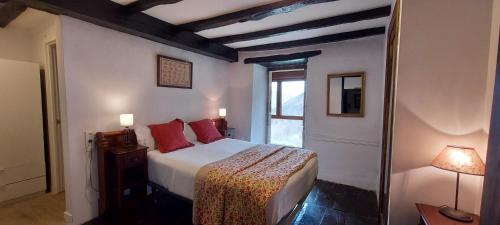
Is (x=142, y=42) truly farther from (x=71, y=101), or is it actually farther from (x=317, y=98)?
(x=317, y=98)

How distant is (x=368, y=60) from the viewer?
3.34 metres

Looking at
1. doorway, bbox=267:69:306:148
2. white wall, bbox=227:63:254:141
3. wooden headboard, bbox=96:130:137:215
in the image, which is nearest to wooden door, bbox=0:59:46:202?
wooden headboard, bbox=96:130:137:215

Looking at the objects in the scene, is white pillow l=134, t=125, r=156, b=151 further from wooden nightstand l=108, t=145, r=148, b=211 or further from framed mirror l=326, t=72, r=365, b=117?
framed mirror l=326, t=72, r=365, b=117

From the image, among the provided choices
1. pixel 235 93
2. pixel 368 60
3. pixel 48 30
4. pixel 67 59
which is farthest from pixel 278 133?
pixel 48 30

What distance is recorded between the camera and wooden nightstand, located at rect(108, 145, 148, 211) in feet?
7.59

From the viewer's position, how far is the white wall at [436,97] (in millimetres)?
1342

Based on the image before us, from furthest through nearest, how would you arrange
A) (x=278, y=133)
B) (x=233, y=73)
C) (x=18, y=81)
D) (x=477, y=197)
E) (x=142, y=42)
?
(x=278, y=133)
(x=233, y=73)
(x=142, y=42)
(x=18, y=81)
(x=477, y=197)

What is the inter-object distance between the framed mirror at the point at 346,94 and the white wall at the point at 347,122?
76 mm

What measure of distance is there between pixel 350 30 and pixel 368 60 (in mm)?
568

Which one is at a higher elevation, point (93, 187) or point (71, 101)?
point (71, 101)

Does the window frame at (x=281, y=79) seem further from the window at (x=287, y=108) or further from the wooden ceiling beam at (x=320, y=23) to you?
the wooden ceiling beam at (x=320, y=23)

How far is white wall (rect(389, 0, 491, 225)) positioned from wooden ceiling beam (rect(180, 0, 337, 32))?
1002 millimetres

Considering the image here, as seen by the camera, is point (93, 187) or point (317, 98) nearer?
point (93, 187)

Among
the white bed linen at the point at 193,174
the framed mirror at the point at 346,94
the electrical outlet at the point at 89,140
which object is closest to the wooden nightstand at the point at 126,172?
the white bed linen at the point at 193,174
